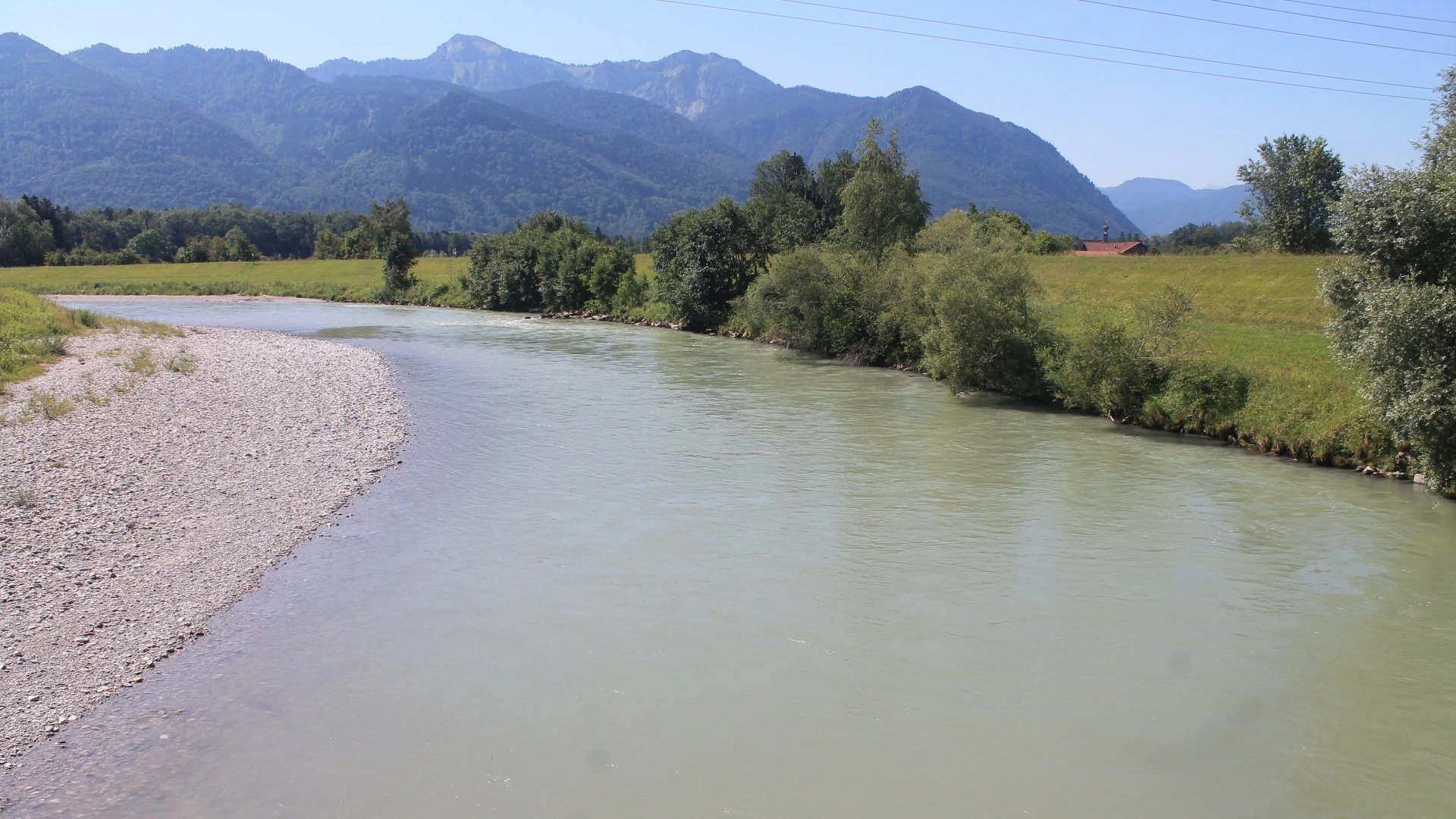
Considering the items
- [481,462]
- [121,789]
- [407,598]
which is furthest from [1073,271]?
[121,789]

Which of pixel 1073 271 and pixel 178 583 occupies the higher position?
pixel 1073 271

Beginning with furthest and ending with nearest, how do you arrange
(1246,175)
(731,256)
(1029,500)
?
(1246,175)
(731,256)
(1029,500)

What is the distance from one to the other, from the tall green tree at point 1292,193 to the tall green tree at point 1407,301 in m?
41.3

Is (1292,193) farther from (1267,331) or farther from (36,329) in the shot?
(36,329)

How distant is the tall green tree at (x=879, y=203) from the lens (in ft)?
145

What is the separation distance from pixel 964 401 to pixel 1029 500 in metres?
12.7

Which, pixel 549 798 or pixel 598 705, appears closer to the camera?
pixel 549 798

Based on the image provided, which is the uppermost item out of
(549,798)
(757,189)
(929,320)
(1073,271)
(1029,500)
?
(757,189)

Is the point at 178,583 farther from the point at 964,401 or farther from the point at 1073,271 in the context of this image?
the point at 1073,271

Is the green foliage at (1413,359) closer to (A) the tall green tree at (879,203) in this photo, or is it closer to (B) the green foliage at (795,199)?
(A) the tall green tree at (879,203)

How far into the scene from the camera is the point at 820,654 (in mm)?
11445

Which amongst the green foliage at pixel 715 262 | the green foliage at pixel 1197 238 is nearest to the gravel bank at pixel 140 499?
the green foliage at pixel 715 262

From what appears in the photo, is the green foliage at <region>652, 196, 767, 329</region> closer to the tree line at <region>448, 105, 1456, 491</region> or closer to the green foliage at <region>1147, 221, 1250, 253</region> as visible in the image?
the tree line at <region>448, 105, 1456, 491</region>

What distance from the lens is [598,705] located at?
10023mm
